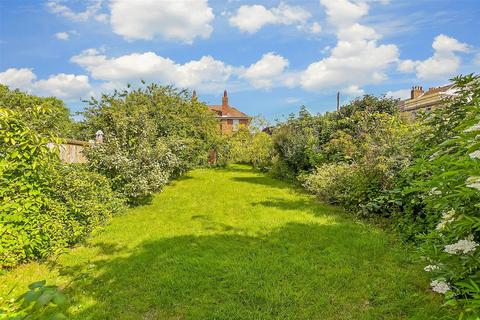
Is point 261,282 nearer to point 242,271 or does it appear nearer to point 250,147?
point 242,271

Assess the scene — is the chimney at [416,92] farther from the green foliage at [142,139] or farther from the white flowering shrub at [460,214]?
Answer: the white flowering shrub at [460,214]

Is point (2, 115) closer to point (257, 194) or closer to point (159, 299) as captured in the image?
point (159, 299)

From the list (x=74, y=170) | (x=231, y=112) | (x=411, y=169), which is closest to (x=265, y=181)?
(x=74, y=170)

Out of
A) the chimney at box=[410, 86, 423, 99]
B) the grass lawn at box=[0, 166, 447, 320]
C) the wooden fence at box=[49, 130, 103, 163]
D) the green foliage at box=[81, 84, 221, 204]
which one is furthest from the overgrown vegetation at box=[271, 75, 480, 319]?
the chimney at box=[410, 86, 423, 99]

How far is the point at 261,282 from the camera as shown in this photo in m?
5.25

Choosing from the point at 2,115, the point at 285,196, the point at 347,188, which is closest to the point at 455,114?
the point at 347,188

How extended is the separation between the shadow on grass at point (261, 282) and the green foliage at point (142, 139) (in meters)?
3.70

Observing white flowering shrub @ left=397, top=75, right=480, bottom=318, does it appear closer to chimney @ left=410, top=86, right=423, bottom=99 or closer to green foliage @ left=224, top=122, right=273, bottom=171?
green foliage @ left=224, top=122, right=273, bottom=171

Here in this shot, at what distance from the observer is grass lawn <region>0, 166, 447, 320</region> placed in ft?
15.0

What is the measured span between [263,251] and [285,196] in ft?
18.3

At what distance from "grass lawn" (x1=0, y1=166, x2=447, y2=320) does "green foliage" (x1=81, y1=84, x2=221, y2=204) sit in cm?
158

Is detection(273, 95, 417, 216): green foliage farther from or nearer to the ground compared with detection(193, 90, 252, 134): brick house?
nearer to the ground

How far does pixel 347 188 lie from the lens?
9.70 meters

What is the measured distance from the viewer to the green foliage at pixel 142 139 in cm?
1014
